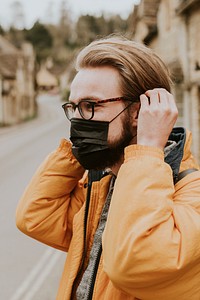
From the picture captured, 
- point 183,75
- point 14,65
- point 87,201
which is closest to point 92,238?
point 87,201

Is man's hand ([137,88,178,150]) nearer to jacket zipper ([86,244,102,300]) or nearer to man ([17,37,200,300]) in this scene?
man ([17,37,200,300])

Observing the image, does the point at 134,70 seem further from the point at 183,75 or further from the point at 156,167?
the point at 183,75

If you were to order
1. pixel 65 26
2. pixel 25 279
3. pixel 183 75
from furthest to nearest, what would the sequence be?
pixel 65 26
pixel 183 75
pixel 25 279

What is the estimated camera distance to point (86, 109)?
1700 millimetres

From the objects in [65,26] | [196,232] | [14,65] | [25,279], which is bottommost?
[25,279]

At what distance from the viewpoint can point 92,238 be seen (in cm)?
177

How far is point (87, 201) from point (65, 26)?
92.5 m

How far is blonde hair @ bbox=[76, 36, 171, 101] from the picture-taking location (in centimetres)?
163

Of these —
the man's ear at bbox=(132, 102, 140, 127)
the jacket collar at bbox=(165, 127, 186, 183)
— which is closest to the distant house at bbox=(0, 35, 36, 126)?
the man's ear at bbox=(132, 102, 140, 127)

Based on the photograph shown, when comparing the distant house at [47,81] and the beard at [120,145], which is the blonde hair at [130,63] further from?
the distant house at [47,81]

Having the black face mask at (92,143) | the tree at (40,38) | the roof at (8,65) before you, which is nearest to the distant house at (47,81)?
the tree at (40,38)

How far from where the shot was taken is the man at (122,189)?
1367mm

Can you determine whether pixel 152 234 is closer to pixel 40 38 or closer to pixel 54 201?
pixel 54 201

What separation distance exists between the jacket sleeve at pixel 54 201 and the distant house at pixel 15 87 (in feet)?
101
